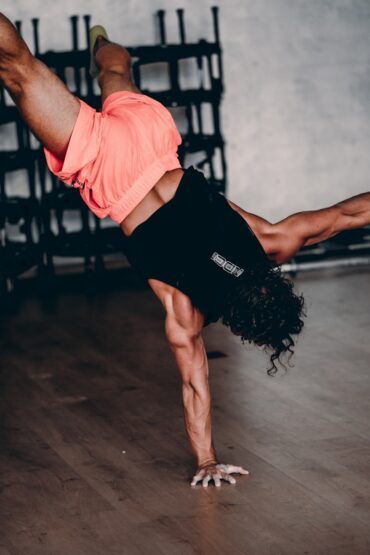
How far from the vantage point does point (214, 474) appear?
11.5 feet

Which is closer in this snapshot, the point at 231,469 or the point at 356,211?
the point at 356,211

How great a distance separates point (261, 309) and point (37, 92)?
1015mm

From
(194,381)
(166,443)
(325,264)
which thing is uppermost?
(194,381)

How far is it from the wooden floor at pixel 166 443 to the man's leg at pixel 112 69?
1.43 metres

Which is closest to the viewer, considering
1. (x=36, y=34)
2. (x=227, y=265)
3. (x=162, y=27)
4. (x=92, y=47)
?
(x=227, y=265)

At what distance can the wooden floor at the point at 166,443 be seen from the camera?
10.3 ft

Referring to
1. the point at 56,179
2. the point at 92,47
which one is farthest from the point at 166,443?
the point at 56,179

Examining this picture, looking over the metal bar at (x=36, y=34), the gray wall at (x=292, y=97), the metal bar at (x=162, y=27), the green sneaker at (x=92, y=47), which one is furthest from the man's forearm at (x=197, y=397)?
the gray wall at (x=292, y=97)

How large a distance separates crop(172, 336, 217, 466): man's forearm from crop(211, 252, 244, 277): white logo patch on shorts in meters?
0.34

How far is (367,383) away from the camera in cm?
466

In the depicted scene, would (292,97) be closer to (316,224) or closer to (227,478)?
(316,224)

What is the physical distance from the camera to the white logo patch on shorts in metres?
3.32

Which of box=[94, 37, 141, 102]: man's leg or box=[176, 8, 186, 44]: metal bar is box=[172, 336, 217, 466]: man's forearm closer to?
box=[94, 37, 141, 102]: man's leg

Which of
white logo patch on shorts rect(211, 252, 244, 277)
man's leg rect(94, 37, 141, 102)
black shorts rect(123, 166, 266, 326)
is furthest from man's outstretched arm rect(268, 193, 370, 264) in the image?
man's leg rect(94, 37, 141, 102)
